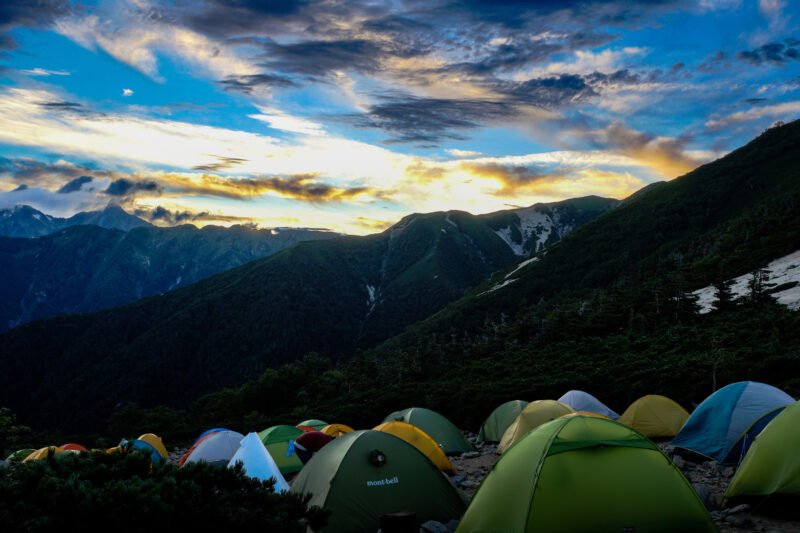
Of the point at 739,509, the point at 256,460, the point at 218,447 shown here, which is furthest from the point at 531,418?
the point at 218,447

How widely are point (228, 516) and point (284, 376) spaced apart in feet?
276

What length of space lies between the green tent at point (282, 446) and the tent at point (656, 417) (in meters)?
13.6

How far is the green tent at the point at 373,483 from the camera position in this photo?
409 inches

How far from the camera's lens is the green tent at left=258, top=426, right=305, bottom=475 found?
17.6m

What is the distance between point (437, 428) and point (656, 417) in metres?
9.16

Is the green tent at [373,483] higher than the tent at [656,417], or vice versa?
the green tent at [373,483]

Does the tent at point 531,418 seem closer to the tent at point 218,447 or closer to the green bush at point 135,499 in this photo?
the tent at point 218,447

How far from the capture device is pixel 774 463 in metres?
9.80

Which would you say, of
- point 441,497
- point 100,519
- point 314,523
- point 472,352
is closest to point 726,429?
point 441,497

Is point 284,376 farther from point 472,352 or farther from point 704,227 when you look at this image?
point 704,227

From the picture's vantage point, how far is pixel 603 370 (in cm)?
3281

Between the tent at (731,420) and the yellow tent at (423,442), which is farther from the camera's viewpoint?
the yellow tent at (423,442)

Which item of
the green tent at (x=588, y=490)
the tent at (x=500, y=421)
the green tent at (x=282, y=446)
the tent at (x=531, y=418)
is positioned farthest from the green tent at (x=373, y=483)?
the tent at (x=500, y=421)

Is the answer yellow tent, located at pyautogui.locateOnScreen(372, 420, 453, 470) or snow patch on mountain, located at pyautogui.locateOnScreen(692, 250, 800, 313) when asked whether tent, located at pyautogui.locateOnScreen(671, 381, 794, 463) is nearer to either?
yellow tent, located at pyautogui.locateOnScreen(372, 420, 453, 470)
